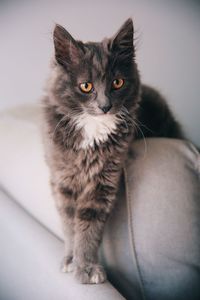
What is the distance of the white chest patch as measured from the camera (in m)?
1.01

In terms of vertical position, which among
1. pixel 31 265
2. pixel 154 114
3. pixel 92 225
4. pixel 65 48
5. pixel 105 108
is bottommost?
pixel 31 265

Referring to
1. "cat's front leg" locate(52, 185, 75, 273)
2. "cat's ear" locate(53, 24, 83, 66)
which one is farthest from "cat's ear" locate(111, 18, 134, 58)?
"cat's front leg" locate(52, 185, 75, 273)

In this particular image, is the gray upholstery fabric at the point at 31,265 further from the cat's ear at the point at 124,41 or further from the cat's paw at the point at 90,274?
the cat's ear at the point at 124,41

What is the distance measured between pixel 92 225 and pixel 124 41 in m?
0.52

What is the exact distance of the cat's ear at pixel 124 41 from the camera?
984 millimetres

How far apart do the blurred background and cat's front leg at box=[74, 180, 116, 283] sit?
0.83m

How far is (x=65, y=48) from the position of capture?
0.96m

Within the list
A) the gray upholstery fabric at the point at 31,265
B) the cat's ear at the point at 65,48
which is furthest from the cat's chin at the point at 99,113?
the gray upholstery fabric at the point at 31,265

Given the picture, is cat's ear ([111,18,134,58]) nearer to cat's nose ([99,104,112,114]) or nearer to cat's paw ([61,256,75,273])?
cat's nose ([99,104,112,114])

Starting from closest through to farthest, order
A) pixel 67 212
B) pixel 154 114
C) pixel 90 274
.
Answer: pixel 90 274 → pixel 67 212 → pixel 154 114

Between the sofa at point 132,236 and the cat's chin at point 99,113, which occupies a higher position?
the cat's chin at point 99,113

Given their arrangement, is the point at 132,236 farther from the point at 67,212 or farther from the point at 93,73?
the point at 93,73

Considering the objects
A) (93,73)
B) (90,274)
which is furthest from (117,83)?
(90,274)

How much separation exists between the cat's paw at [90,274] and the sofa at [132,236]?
17mm
